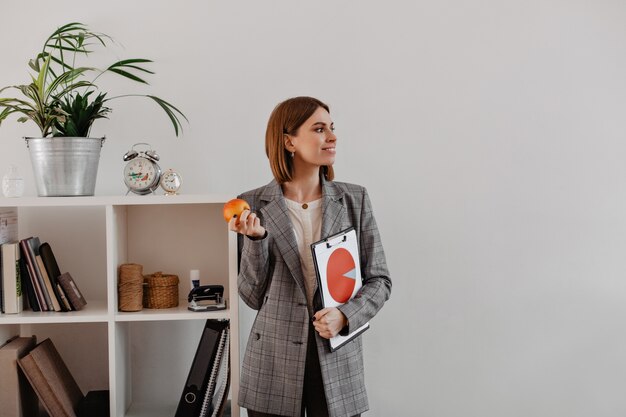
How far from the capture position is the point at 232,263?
235 cm

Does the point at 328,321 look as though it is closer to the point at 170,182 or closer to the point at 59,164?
the point at 170,182

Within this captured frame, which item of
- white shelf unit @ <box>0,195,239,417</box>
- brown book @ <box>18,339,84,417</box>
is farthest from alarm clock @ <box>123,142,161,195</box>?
brown book @ <box>18,339,84,417</box>

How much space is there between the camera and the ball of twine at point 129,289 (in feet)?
7.90

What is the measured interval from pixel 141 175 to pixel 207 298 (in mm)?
487

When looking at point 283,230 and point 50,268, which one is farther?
point 50,268

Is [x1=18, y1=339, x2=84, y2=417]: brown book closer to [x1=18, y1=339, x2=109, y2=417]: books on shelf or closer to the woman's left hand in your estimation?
[x1=18, y1=339, x2=109, y2=417]: books on shelf

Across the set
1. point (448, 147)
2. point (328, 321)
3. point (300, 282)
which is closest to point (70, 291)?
point (300, 282)

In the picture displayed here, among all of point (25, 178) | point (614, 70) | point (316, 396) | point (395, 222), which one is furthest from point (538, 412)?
point (25, 178)

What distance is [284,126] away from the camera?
7.04 feet

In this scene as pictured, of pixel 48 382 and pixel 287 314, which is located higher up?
pixel 287 314

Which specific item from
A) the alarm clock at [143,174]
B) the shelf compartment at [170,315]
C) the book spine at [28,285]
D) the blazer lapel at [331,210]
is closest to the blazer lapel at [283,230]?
the blazer lapel at [331,210]

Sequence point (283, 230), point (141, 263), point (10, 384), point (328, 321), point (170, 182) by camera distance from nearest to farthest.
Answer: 1. point (328, 321)
2. point (283, 230)
3. point (10, 384)
4. point (170, 182)
5. point (141, 263)

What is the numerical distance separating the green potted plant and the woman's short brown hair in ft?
1.83

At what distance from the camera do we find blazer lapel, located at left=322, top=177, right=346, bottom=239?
2105mm
